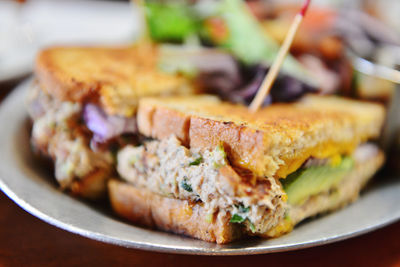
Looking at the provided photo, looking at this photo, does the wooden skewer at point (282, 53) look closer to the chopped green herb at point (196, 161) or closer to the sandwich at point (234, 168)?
the sandwich at point (234, 168)

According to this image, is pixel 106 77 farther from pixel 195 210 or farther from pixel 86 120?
pixel 195 210

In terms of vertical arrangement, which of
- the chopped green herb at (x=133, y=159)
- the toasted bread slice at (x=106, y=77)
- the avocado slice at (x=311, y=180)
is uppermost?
the toasted bread slice at (x=106, y=77)

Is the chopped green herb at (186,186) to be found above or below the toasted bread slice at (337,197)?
above

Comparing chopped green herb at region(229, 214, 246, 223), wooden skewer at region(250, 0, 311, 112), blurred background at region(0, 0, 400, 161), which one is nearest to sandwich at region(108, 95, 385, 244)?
chopped green herb at region(229, 214, 246, 223)

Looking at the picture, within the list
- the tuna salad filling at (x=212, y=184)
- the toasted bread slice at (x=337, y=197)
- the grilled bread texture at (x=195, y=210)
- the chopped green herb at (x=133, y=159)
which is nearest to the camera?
the tuna salad filling at (x=212, y=184)

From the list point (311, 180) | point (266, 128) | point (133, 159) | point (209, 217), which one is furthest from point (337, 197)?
point (133, 159)

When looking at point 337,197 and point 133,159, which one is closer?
point 133,159

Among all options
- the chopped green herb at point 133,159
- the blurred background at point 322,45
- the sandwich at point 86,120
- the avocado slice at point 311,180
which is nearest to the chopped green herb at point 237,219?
the avocado slice at point 311,180
